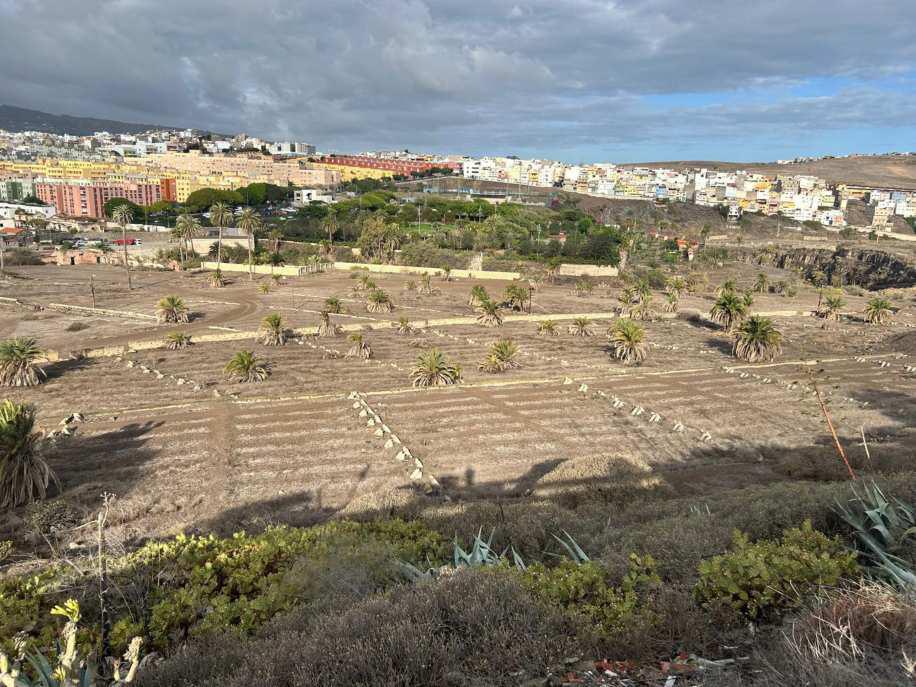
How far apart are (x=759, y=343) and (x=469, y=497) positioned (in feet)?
64.8

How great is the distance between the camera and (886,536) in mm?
6887

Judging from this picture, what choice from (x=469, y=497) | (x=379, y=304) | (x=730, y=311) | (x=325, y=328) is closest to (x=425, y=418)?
(x=469, y=497)

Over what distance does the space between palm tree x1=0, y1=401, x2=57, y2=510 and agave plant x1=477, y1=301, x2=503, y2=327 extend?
2477 centimetres

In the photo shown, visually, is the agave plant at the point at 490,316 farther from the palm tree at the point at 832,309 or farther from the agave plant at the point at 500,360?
the palm tree at the point at 832,309

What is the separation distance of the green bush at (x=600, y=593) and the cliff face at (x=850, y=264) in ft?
249

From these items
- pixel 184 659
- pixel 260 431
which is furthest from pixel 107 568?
pixel 260 431

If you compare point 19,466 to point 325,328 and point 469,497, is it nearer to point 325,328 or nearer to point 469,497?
point 469,497

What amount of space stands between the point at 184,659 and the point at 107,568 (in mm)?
3455

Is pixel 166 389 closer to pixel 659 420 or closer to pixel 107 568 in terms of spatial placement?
pixel 107 568

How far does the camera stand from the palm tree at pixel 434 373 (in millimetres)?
22703

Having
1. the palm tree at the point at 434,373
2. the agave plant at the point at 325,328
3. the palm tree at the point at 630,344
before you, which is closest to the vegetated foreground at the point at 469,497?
the palm tree at the point at 630,344

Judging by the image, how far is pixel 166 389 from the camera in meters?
21.9

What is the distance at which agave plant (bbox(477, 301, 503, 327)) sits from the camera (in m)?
34.8

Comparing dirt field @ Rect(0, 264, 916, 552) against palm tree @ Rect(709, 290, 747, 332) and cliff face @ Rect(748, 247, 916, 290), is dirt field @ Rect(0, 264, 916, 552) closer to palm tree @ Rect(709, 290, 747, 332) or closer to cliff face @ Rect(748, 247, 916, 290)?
palm tree @ Rect(709, 290, 747, 332)
